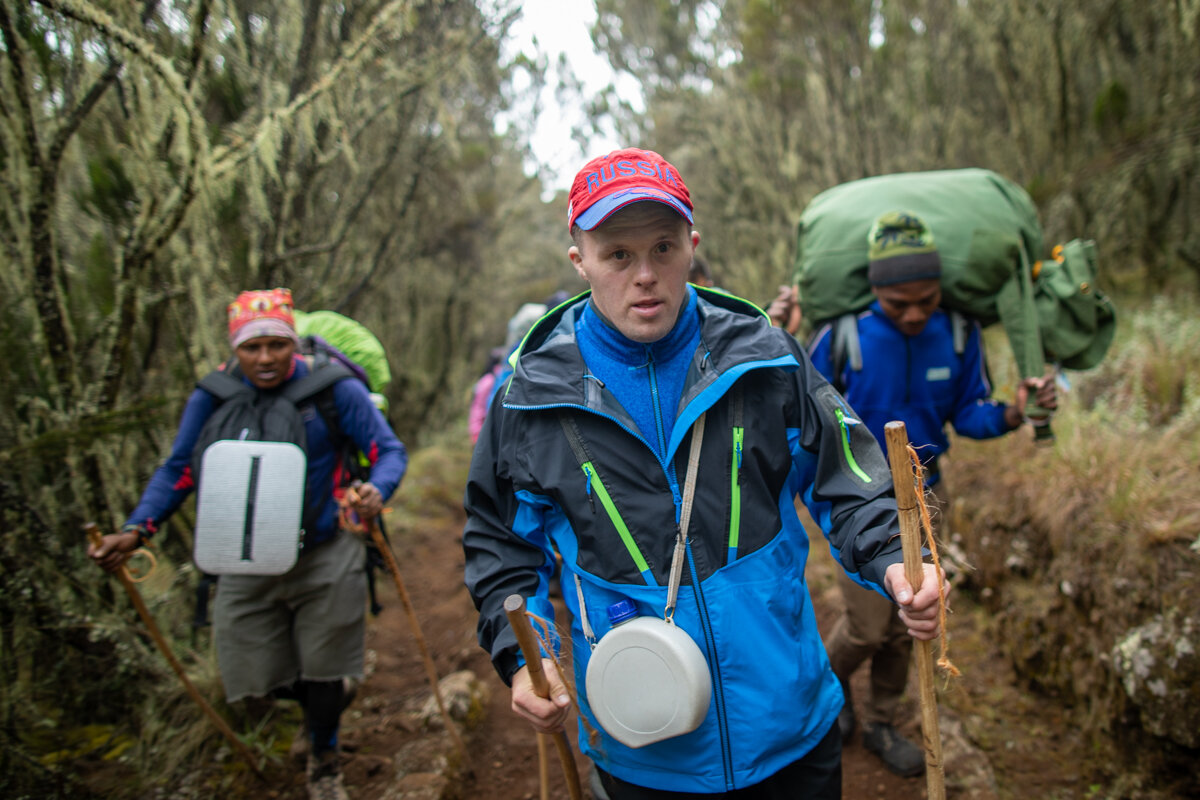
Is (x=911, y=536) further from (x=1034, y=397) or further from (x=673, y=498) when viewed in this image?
(x=1034, y=397)

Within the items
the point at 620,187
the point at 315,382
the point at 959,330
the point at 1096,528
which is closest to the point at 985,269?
the point at 959,330

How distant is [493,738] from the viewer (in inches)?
152

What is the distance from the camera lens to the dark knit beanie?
8.80 feet

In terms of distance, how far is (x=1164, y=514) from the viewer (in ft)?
10.1

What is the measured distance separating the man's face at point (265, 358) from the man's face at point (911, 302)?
2.50 m

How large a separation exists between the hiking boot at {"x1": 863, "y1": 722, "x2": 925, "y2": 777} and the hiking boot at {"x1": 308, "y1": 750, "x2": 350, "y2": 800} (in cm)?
245

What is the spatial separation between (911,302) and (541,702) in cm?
210

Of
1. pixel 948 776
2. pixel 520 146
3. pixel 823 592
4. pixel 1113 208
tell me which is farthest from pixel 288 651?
pixel 520 146

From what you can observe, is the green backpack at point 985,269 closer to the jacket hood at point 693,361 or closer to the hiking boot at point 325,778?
the jacket hood at point 693,361

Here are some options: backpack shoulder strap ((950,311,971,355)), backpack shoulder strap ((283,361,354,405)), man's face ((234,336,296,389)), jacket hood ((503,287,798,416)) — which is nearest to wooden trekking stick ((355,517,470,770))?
backpack shoulder strap ((283,361,354,405))

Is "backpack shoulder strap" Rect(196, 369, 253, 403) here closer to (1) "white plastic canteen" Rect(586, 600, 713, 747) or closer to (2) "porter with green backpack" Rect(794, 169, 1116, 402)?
(1) "white plastic canteen" Rect(586, 600, 713, 747)

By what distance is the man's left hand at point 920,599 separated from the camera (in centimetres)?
138

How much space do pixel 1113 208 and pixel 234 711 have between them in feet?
23.1

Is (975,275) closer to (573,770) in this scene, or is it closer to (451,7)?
(573,770)
